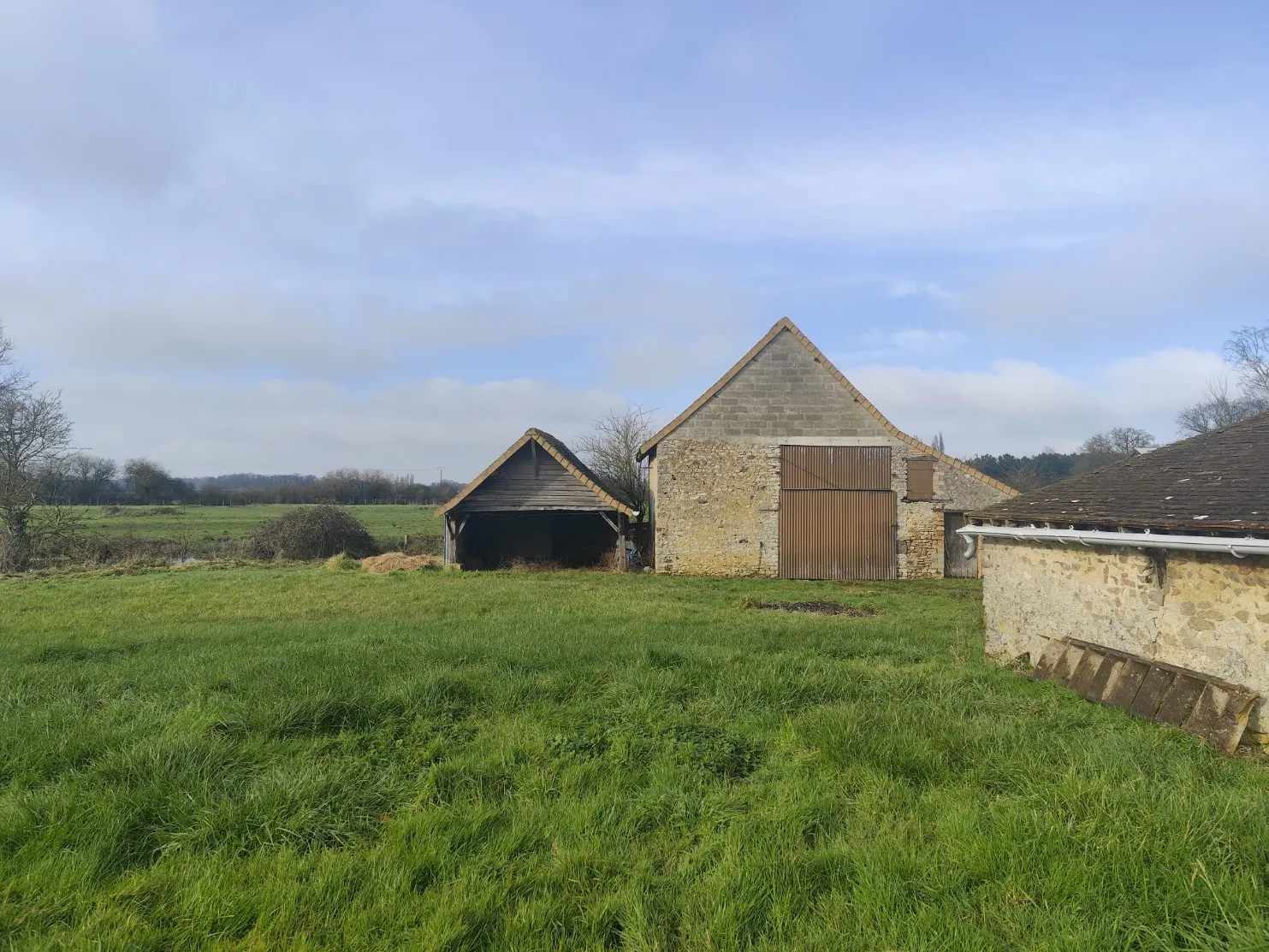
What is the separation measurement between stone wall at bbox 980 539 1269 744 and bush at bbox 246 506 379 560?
24.6 m

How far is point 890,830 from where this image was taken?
12.1ft

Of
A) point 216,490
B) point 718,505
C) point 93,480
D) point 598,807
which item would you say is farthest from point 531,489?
point 216,490

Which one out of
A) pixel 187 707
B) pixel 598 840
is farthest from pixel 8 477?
pixel 598 840

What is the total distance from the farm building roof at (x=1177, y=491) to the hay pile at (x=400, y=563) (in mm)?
16470

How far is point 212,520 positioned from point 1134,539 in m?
51.4

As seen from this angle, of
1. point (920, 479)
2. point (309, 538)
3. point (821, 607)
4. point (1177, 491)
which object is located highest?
point (920, 479)

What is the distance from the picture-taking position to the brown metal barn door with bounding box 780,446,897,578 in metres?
19.8

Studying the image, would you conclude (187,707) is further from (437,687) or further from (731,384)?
(731,384)

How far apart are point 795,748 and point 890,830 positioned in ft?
4.09

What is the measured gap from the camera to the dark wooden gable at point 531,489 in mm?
20391

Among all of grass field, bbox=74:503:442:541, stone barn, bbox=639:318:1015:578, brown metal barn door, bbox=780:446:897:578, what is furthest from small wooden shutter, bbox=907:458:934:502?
grass field, bbox=74:503:442:541

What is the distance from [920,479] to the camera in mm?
19781

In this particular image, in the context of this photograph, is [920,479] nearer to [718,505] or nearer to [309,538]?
[718,505]

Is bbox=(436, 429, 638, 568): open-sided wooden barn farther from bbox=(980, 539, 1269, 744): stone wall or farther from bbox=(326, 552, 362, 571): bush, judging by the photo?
bbox=(980, 539, 1269, 744): stone wall
